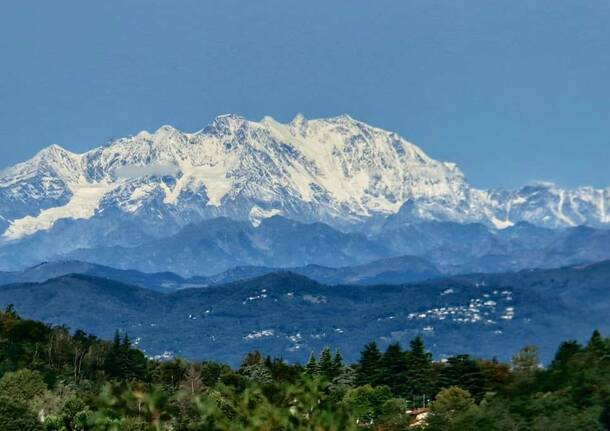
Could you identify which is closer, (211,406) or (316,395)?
(211,406)

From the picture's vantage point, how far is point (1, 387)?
16988cm

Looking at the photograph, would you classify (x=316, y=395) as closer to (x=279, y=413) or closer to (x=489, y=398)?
(x=279, y=413)

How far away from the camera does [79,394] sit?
186625 millimetres

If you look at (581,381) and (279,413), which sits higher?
(581,381)

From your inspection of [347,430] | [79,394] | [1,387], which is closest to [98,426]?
[347,430]

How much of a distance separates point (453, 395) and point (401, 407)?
9894 mm

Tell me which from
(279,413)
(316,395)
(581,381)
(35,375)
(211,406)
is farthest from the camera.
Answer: (35,375)

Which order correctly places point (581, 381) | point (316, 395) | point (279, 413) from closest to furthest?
point (279, 413) < point (316, 395) < point (581, 381)

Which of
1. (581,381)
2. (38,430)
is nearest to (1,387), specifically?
(38,430)

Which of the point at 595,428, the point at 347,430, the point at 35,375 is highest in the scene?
the point at 35,375

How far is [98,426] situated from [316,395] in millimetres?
15885

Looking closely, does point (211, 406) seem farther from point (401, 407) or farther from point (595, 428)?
point (401, 407)

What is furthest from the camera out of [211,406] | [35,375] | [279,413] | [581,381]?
[35,375]

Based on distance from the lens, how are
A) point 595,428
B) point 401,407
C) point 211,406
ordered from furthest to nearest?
1. point 401,407
2. point 595,428
3. point 211,406
